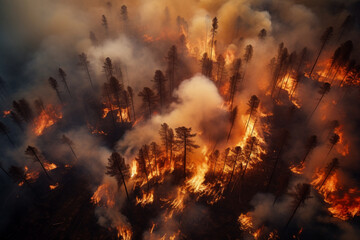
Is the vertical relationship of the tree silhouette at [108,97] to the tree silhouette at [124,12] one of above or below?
below

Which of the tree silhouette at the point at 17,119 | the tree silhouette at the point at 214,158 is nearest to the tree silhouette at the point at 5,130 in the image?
the tree silhouette at the point at 17,119

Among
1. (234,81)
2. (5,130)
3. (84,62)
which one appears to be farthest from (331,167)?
(5,130)

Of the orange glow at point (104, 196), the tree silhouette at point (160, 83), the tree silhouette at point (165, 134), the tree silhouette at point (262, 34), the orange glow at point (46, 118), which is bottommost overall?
the orange glow at point (104, 196)

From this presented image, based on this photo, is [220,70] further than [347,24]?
No

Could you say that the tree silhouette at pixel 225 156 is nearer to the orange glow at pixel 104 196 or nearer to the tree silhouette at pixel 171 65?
the orange glow at pixel 104 196

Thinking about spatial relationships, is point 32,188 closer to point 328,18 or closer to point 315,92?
point 315,92

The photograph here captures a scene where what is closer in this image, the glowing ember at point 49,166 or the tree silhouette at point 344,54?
the glowing ember at point 49,166

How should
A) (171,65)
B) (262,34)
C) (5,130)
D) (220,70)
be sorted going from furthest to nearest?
1. (262,34)
2. (220,70)
3. (171,65)
4. (5,130)

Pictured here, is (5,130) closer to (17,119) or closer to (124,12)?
(17,119)
